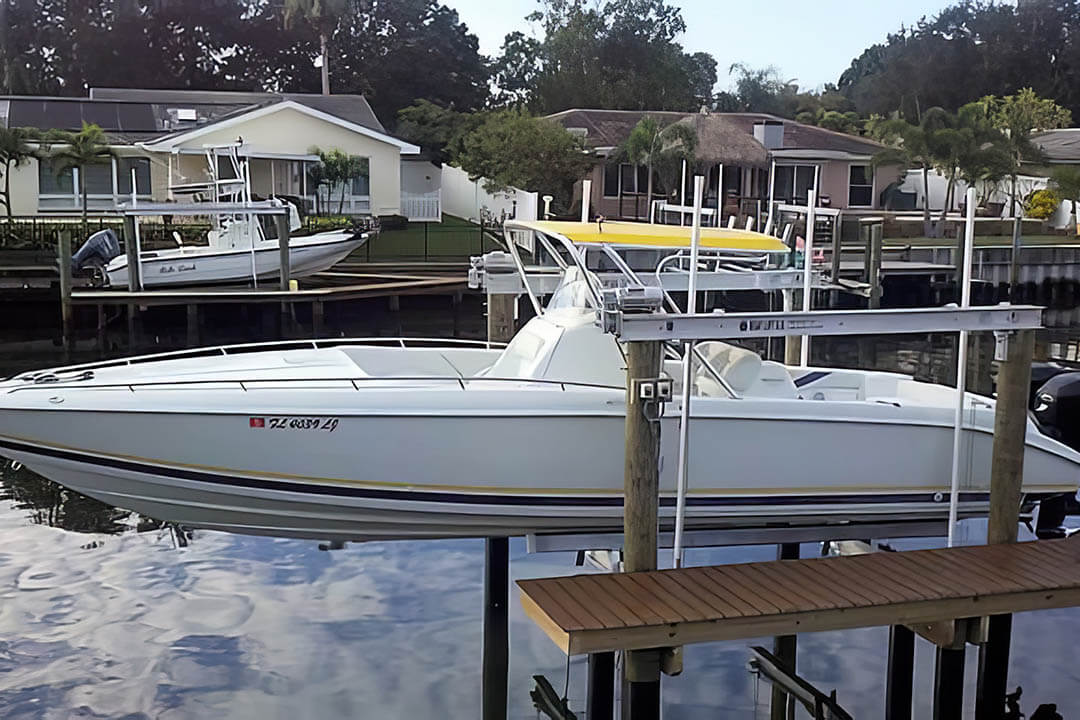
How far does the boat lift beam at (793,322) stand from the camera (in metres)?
7.32

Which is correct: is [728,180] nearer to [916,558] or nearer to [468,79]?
[468,79]

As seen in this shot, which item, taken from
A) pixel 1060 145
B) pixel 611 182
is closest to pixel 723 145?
pixel 611 182

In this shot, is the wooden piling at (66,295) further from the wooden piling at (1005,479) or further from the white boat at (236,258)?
the wooden piling at (1005,479)

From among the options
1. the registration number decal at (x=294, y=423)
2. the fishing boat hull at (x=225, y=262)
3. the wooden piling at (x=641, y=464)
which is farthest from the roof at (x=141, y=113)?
the wooden piling at (x=641, y=464)

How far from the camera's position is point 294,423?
8859 mm

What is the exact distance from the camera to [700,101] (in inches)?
2825

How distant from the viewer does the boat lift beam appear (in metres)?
7.32

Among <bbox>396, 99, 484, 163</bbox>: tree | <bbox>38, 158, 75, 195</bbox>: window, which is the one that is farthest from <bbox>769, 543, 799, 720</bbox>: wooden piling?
<bbox>396, 99, 484, 163</bbox>: tree

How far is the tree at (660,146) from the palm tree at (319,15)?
21407 mm

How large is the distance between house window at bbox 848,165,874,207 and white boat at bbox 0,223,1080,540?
33.2 meters

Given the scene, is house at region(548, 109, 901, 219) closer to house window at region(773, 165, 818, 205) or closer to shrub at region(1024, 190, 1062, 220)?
house window at region(773, 165, 818, 205)

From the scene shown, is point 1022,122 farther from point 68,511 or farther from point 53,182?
point 68,511

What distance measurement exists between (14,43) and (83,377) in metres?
60.2

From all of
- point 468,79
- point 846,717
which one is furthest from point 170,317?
point 468,79
